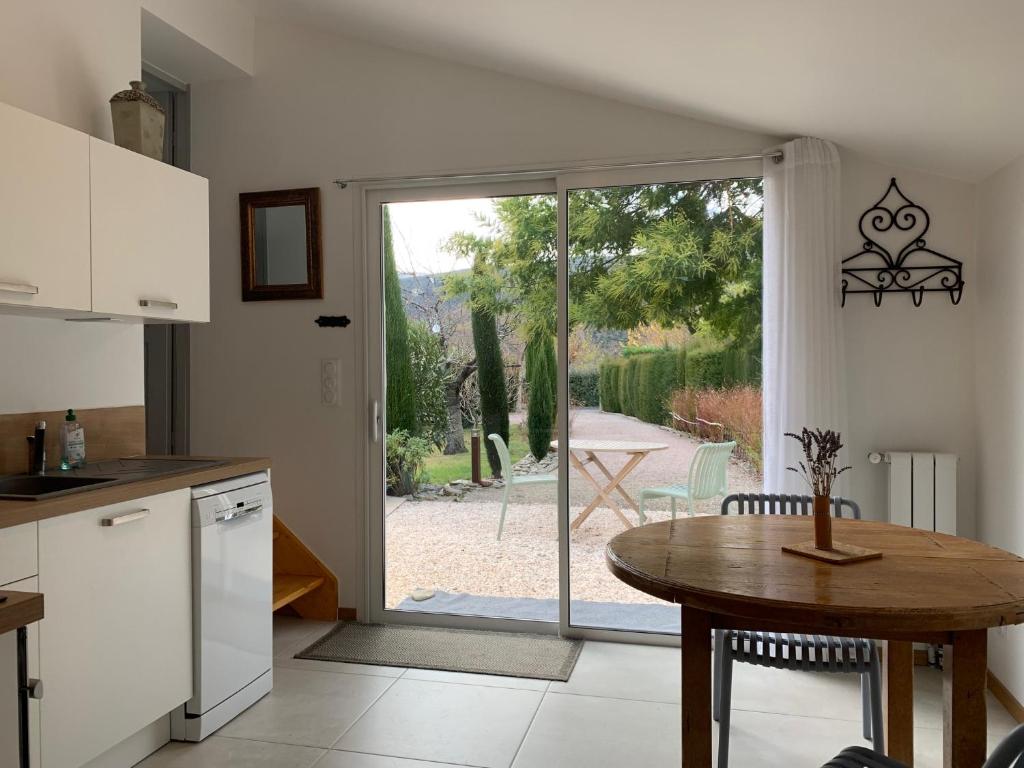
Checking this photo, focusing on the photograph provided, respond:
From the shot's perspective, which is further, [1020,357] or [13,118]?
[1020,357]

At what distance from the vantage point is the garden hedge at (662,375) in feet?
11.4

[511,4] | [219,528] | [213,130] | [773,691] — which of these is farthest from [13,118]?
[773,691]

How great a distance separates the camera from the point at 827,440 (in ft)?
6.48

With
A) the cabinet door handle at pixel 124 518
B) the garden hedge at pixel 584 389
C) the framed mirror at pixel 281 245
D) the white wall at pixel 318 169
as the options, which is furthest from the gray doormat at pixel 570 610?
the cabinet door handle at pixel 124 518

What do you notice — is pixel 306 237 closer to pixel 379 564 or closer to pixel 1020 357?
pixel 379 564

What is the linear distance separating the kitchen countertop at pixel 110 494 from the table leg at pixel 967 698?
2.20 m

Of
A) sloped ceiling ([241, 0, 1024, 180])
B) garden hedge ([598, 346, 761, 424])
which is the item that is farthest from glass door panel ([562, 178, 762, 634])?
sloped ceiling ([241, 0, 1024, 180])

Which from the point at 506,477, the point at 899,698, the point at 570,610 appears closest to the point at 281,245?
the point at 506,477

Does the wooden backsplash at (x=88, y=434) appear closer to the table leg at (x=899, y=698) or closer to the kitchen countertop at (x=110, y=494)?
the kitchen countertop at (x=110, y=494)

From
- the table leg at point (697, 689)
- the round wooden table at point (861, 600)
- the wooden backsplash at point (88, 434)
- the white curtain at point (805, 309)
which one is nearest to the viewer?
the round wooden table at point (861, 600)

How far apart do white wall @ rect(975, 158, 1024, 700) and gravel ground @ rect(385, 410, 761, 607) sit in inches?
36.0

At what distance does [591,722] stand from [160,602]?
60.5 inches

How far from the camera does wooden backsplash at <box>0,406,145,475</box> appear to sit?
2551 millimetres

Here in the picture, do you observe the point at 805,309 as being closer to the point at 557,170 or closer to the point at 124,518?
the point at 557,170
